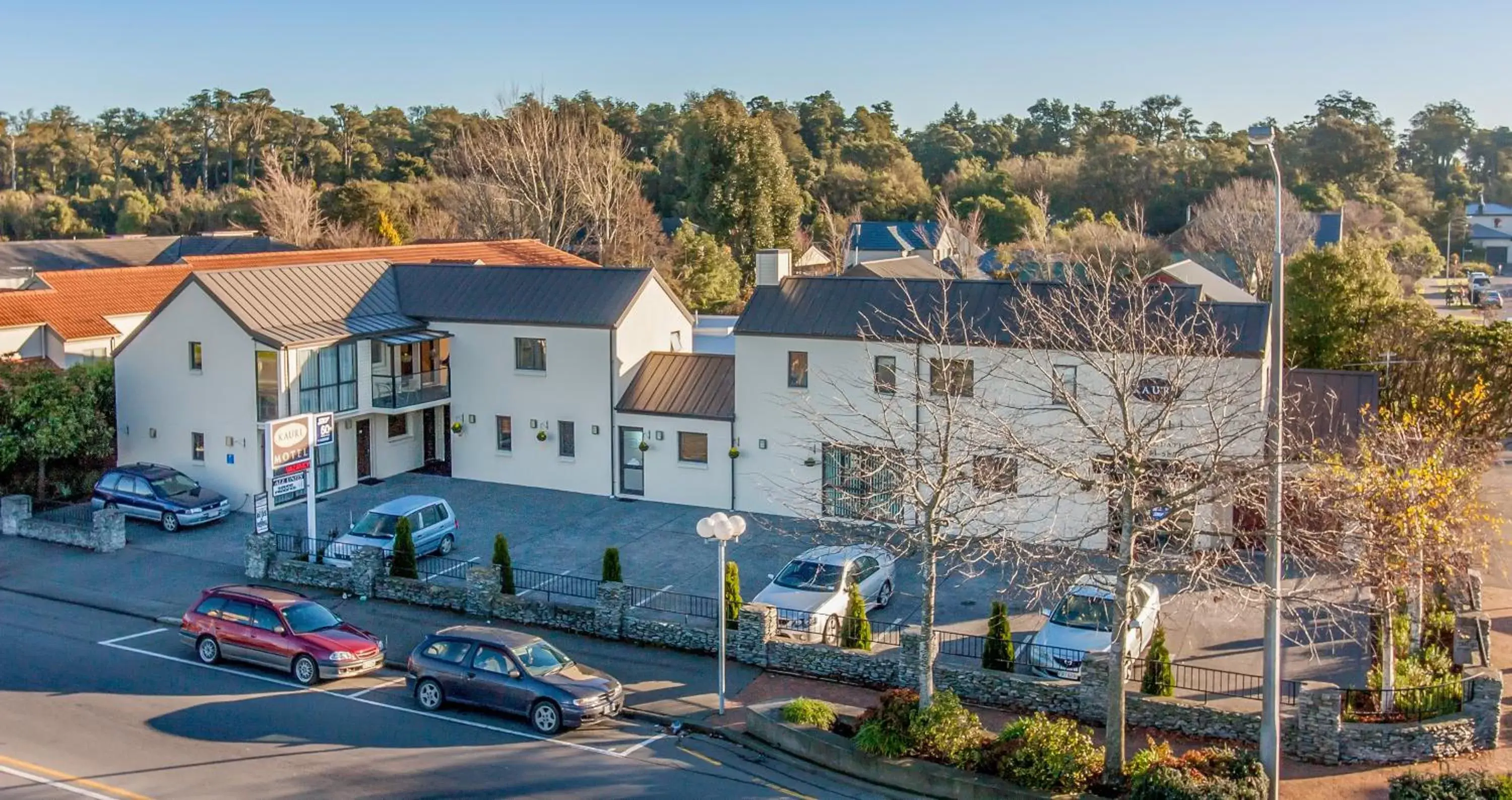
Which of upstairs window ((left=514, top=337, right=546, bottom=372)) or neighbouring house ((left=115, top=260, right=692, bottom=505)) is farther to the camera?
upstairs window ((left=514, top=337, right=546, bottom=372))

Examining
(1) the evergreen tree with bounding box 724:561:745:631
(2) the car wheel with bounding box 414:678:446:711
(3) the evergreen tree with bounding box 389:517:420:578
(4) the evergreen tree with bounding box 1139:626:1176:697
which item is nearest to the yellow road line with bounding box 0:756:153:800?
(2) the car wheel with bounding box 414:678:446:711

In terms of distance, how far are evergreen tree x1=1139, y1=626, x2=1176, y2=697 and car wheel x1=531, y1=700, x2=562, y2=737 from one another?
29.2 ft

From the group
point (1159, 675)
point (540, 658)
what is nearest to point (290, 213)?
point (540, 658)

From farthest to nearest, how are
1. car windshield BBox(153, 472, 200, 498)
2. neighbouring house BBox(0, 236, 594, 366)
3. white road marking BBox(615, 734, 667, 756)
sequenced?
neighbouring house BBox(0, 236, 594, 366) < car windshield BBox(153, 472, 200, 498) < white road marking BBox(615, 734, 667, 756)

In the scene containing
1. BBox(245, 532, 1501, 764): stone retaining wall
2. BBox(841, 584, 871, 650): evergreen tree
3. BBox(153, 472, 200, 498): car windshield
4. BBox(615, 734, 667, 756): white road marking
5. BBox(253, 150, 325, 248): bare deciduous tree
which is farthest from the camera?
BBox(253, 150, 325, 248): bare deciduous tree

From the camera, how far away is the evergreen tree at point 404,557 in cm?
2628

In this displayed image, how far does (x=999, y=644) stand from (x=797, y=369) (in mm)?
12152

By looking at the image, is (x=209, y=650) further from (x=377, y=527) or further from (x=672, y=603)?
(x=672, y=603)

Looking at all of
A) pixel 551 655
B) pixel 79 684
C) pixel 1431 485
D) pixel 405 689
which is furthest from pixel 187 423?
pixel 1431 485

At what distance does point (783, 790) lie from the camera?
58.6 ft

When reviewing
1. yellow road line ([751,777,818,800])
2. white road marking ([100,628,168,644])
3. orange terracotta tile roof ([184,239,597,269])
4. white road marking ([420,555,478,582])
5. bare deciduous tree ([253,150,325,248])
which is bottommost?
yellow road line ([751,777,818,800])

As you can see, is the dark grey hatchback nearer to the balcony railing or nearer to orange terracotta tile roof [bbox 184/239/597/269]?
the balcony railing

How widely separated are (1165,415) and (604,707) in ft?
30.8

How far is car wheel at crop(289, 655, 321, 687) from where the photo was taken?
2156cm
